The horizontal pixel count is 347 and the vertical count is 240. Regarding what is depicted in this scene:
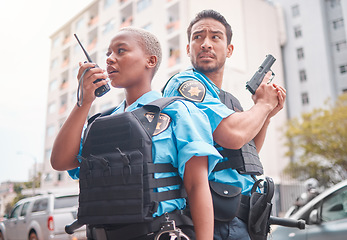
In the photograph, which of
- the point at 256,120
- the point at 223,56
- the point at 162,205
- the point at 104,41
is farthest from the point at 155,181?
the point at 104,41

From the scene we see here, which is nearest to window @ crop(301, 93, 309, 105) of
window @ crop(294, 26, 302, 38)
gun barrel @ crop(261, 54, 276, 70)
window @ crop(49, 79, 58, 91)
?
window @ crop(294, 26, 302, 38)

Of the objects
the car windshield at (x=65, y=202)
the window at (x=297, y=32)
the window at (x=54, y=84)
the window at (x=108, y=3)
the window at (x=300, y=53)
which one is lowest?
the car windshield at (x=65, y=202)

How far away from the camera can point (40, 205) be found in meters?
4.73

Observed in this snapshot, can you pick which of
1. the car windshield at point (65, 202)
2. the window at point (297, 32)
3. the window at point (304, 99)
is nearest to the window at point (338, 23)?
the window at point (297, 32)

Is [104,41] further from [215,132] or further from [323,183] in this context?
[215,132]

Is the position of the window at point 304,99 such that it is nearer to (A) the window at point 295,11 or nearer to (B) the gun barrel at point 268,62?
(A) the window at point 295,11

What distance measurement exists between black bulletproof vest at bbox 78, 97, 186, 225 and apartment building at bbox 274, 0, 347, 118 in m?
15.7

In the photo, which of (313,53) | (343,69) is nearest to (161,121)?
(343,69)

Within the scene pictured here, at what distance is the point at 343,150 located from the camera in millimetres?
13188

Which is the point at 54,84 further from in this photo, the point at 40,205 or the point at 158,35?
the point at 40,205

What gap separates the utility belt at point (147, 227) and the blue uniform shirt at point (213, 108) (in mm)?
187

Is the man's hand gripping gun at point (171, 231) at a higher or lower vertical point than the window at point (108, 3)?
lower

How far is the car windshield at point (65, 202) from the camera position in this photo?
4562mm

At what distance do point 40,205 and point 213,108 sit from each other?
427cm
